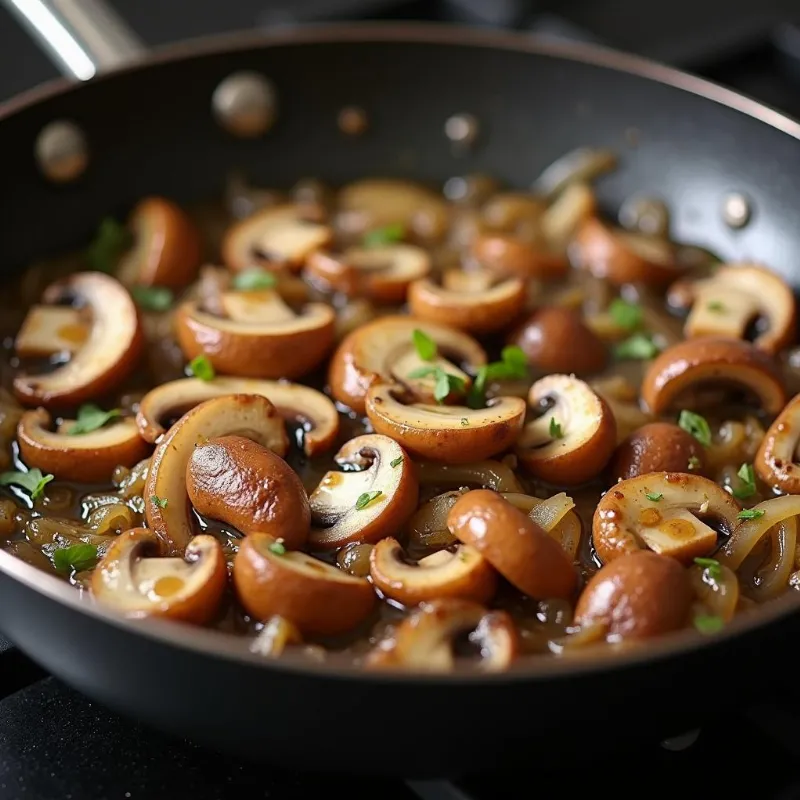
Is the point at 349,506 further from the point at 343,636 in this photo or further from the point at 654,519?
the point at 654,519

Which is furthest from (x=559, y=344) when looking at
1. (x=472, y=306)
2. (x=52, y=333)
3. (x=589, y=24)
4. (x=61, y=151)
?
(x=589, y=24)

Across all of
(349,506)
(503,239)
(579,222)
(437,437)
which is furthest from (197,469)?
(579,222)

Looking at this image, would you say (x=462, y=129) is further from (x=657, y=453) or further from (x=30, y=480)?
(x=30, y=480)

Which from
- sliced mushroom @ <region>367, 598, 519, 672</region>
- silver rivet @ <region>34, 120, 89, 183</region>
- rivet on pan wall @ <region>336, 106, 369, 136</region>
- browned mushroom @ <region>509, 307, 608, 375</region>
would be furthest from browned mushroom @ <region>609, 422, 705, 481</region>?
silver rivet @ <region>34, 120, 89, 183</region>

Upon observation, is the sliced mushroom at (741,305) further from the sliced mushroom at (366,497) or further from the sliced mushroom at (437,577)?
the sliced mushroom at (437,577)

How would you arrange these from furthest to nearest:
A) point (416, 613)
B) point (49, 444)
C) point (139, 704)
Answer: point (49, 444)
point (416, 613)
point (139, 704)

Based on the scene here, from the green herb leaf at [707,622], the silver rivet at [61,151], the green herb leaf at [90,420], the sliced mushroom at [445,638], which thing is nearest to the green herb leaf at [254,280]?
the green herb leaf at [90,420]
